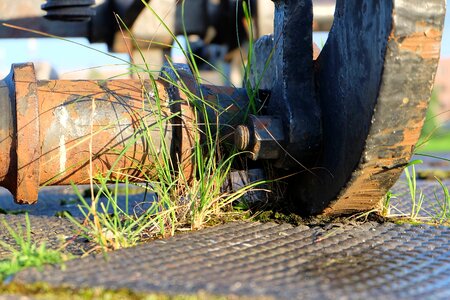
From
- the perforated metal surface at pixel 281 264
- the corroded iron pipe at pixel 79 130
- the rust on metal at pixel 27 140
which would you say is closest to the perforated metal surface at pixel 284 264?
the perforated metal surface at pixel 281 264

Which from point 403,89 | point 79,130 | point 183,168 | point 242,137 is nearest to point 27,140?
point 79,130

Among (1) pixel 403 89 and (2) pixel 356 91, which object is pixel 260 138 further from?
(1) pixel 403 89

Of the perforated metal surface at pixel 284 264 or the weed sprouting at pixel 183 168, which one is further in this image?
the weed sprouting at pixel 183 168

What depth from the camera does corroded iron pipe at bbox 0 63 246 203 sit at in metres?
2.06

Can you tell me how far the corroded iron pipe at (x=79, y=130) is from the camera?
206 cm

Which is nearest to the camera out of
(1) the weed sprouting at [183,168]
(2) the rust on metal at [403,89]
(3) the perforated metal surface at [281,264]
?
(3) the perforated metal surface at [281,264]

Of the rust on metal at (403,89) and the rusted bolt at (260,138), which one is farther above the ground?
the rust on metal at (403,89)

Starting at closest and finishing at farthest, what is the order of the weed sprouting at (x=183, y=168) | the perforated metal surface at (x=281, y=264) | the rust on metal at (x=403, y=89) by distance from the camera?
1. the perforated metal surface at (x=281, y=264)
2. the rust on metal at (x=403, y=89)
3. the weed sprouting at (x=183, y=168)

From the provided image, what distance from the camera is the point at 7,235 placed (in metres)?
2.17

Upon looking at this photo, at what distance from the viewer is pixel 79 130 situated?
7.01ft

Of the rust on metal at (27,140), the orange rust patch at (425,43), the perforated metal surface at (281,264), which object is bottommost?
the perforated metal surface at (281,264)

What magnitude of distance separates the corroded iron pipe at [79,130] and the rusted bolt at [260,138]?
0.53 ft

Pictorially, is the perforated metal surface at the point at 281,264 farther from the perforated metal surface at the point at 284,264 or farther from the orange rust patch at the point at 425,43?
the orange rust patch at the point at 425,43

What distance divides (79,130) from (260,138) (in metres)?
0.54
